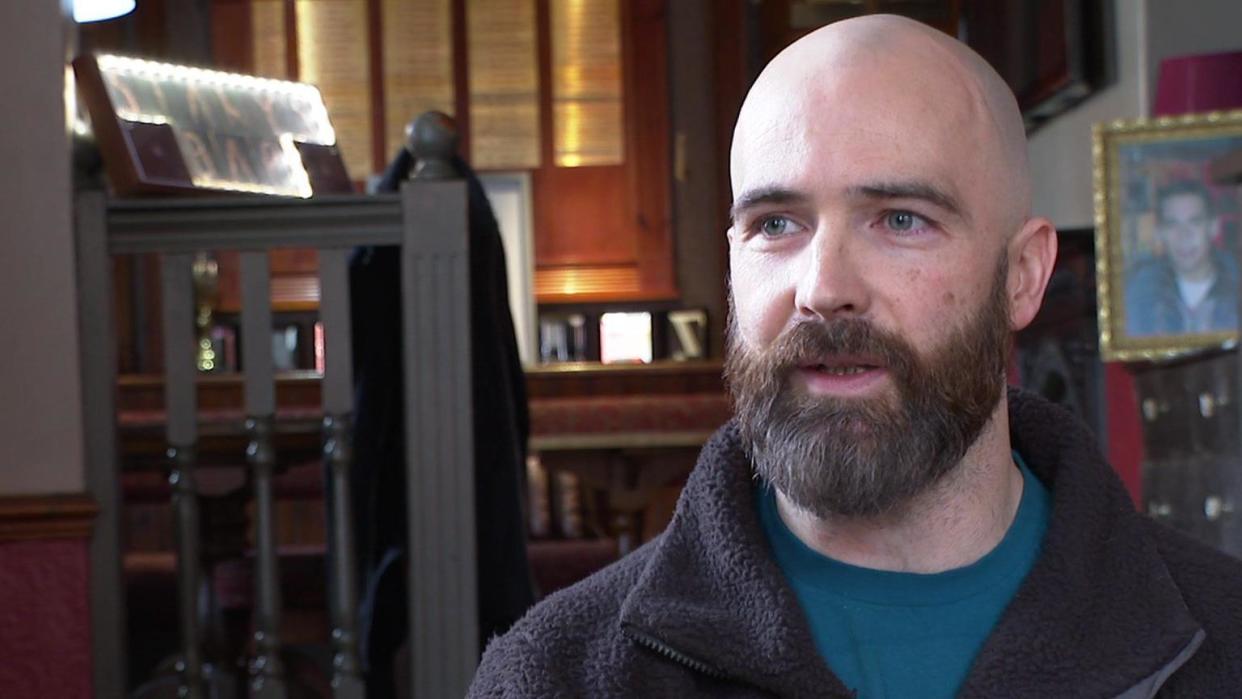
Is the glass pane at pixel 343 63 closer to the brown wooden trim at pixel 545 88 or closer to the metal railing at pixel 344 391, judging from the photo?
the brown wooden trim at pixel 545 88

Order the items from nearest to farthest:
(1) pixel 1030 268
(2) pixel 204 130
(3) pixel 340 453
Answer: (1) pixel 1030 268
(3) pixel 340 453
(2) pixel 204 130

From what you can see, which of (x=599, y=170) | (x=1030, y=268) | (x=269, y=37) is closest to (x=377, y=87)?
(x=269, y=37)

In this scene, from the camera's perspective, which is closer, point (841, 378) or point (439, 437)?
point (841, 378)

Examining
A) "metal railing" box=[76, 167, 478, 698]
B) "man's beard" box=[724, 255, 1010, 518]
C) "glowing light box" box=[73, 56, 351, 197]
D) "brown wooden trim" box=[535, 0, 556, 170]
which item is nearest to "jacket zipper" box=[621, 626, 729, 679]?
"man's beard" box=[724, 255, 1010, 518]

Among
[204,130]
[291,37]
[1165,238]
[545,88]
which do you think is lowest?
[1165,238]

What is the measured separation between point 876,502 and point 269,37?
756 centimetres

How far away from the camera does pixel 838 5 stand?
5695 mm

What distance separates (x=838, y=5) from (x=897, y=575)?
15.7 ft

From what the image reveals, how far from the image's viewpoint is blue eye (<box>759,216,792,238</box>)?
1.09 meters

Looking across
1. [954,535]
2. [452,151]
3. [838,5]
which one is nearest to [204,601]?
[452,151]

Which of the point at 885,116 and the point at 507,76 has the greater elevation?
the point at 507,76

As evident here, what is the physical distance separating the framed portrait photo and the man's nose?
8.26ft

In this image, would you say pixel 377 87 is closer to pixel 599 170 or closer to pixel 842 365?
pixel 599 170

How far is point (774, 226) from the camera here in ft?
3.61
